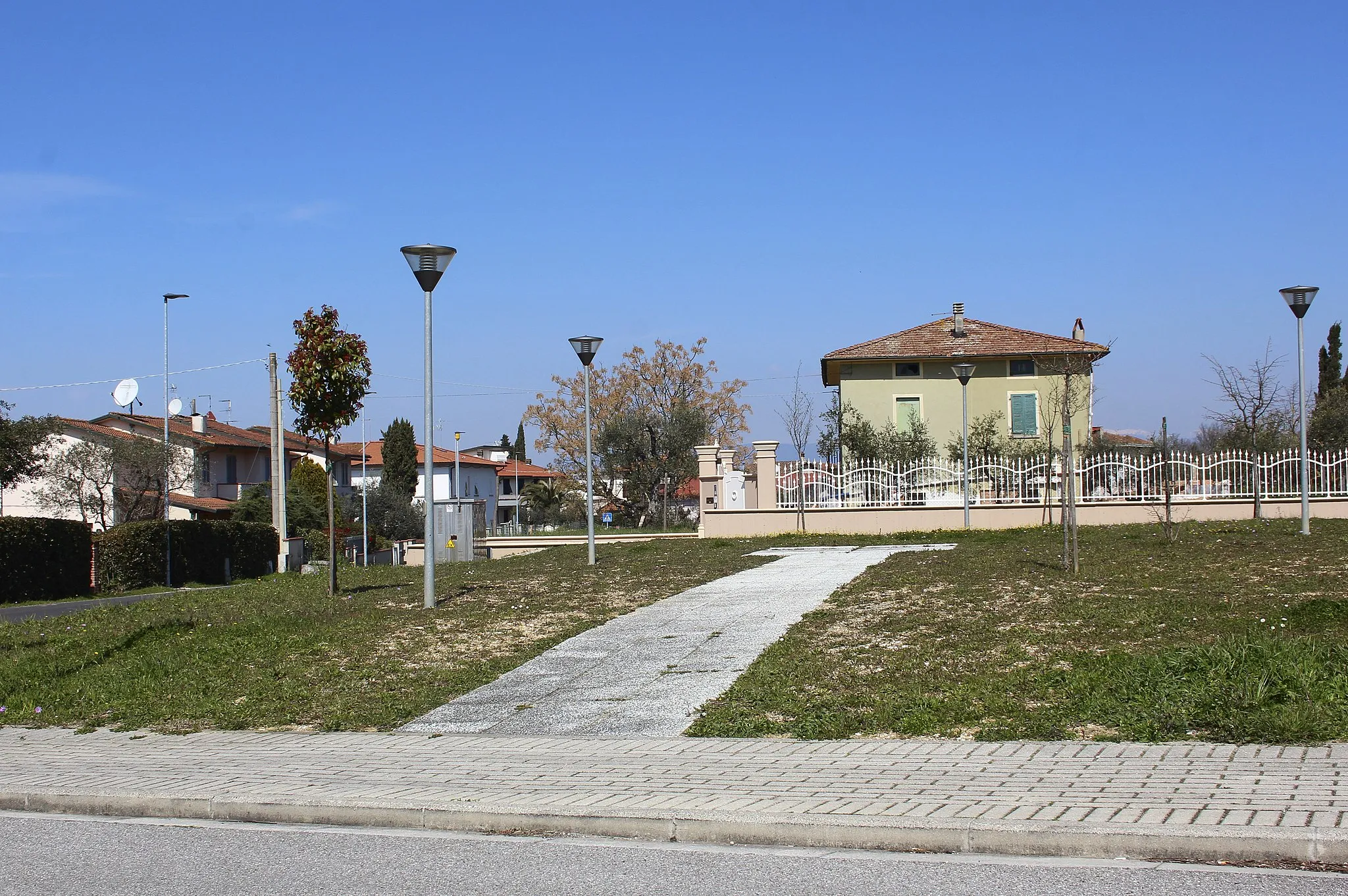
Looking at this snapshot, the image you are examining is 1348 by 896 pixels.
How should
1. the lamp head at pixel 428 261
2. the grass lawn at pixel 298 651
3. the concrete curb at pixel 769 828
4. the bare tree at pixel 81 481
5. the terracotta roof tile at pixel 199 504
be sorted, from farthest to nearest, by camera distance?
1. the terracotta roof tile at pixel 199 504
2. the bare tree at pixel 81 481
3. the lamp head at pixel 428 261
4. the grass lawn at pixel 298 651
5. the concrete curb at pixel 769 828

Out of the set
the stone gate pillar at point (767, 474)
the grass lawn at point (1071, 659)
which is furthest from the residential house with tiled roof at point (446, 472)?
the grass lawn at point (1071, 659)

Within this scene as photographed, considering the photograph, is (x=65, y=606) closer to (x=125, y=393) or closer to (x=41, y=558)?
(x=41, y=558)

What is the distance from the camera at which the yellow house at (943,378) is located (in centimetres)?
4428

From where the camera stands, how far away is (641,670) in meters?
10.7

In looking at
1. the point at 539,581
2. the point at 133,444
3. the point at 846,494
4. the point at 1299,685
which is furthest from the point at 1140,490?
the point at 133,444

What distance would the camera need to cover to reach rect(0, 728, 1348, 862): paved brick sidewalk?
562 cm

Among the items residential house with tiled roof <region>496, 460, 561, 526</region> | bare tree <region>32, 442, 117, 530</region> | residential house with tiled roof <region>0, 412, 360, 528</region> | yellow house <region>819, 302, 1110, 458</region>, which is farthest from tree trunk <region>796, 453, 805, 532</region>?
residential house with tiled roof <region>496, 460, 561, 526</region>

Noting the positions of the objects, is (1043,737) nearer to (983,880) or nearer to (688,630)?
(983,880)

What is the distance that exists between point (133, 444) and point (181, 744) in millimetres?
38614

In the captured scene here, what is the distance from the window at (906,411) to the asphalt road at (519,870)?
39459mm

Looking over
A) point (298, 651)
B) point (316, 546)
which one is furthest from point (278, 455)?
point (298, 651)

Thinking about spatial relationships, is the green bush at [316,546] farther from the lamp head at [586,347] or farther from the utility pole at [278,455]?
the lamp head at [586,347]

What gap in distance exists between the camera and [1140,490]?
87.6ft

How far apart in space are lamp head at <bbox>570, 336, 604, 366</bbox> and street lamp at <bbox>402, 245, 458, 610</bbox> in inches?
A: 261
